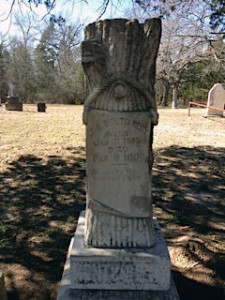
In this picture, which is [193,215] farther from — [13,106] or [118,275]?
[13,106]

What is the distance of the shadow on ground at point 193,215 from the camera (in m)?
2.94

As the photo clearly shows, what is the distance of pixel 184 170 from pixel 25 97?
2636 cm

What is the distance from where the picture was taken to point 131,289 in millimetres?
2393

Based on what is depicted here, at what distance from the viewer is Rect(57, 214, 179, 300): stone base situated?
7.66ft

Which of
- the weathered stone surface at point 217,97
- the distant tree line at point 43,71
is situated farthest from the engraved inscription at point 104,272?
the distant tree line at point 43,71

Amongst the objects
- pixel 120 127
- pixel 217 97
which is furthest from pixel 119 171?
pixel 217 97

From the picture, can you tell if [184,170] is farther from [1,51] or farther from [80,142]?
A: [1,51]

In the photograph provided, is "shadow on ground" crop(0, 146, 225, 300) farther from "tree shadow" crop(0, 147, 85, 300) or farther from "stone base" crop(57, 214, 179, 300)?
"stone base" crop(57, 214, 179, 300)

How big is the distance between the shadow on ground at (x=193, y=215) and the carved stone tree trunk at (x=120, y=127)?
92 cm

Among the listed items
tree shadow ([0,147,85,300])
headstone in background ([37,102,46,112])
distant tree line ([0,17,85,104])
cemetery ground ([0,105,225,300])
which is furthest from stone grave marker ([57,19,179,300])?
distant tree line ([0,17,85,104])

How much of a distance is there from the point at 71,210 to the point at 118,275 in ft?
7.18

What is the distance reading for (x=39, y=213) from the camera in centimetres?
431

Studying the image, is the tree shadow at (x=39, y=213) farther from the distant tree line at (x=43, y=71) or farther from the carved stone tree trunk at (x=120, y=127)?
the distant tree line at (x=43, y=71)

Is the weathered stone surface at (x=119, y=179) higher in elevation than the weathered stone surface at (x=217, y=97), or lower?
lower
